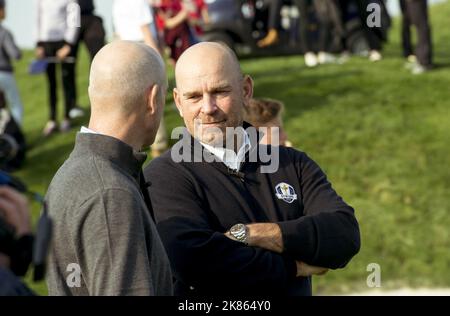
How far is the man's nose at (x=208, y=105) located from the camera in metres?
4.51

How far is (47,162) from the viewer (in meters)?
13.1

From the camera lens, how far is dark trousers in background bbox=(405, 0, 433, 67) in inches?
598

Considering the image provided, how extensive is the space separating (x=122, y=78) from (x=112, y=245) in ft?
2.07

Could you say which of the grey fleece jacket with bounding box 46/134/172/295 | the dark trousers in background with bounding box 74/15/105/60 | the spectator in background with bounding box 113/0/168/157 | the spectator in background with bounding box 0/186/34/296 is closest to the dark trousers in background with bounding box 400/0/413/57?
the dark trousers in background with bounding box 74/15/105/60

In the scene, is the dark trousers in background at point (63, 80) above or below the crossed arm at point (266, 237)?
below

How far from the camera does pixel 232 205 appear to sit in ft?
14.5

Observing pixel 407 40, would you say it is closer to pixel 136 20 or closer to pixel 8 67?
pixel 8 67

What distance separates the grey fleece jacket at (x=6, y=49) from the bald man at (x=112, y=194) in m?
9.54

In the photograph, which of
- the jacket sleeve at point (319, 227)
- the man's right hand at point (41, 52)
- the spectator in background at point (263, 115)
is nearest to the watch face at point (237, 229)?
the jacket sleeve at point (319, 227)

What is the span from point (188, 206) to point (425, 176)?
7.79 m

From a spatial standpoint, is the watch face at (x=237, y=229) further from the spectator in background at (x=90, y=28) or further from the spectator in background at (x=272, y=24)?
the spectator in background at (x=272, y=24)

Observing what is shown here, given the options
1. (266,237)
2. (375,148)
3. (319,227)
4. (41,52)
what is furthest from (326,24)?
(266,237)
